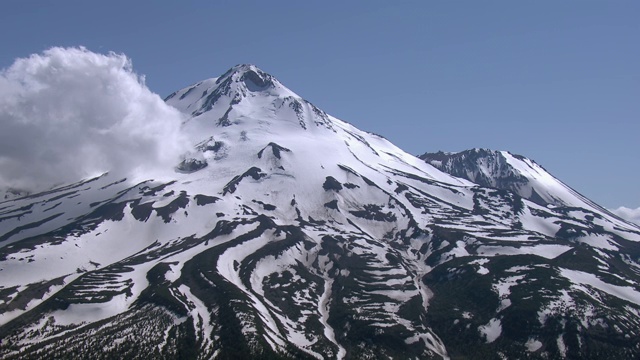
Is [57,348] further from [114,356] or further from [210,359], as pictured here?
[210,359]

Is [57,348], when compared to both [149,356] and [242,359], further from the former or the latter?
[242,359]

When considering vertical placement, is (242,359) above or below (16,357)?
below

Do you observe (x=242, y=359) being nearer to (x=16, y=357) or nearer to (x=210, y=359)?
(x=210, y=359)

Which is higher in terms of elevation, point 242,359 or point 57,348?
point 57,348

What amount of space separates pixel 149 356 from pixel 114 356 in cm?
1014

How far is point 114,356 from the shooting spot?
19750 centimetres

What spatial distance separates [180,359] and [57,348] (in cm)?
3653

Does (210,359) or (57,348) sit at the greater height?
(57,348)

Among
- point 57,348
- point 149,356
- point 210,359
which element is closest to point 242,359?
point 210,359

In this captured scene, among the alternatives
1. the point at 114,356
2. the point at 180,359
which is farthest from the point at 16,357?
the point at 180,359

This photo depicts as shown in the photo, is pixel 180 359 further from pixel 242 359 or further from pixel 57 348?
pixel 57 348

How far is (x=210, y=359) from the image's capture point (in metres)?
198

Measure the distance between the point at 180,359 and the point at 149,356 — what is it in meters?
9.07

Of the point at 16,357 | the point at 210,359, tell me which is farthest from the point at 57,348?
the point at 210,359
